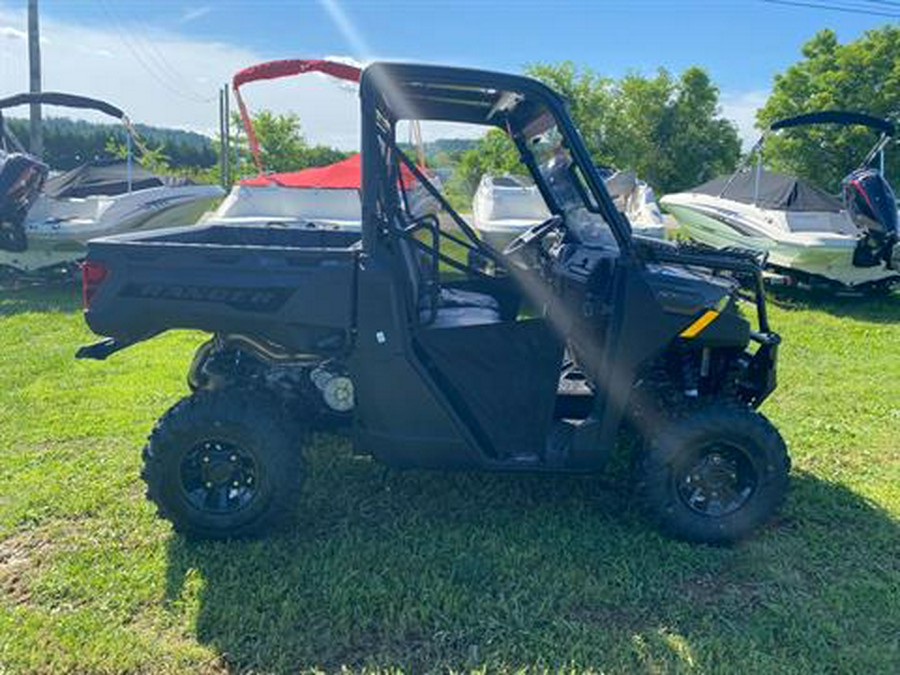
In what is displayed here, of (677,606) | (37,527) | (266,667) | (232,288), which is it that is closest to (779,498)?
(677,606)

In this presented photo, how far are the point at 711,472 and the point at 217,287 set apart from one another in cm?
219

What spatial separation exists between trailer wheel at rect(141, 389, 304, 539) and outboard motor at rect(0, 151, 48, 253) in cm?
622

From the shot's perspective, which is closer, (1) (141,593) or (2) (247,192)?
(1) (141,593)

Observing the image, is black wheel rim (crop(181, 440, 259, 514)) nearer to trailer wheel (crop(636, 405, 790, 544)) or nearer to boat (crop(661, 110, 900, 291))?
trailer wheel (crop(636, 405, 790, 544))

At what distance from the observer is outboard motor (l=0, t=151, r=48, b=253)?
→ 7621 mm

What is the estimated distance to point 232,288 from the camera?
9.27ft

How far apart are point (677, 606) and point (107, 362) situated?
455 cm

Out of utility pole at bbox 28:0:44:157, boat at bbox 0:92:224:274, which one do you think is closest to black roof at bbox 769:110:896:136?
boat at bbox 0:92:224:274

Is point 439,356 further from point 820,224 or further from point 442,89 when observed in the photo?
point 820,224

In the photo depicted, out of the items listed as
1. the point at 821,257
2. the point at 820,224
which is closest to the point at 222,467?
the point at 821,257

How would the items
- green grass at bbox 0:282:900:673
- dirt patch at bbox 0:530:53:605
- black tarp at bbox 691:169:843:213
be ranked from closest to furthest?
green grass at bbox 0:282:900:673
dirt patch at bbox 0:530:53:605
black tarp at bbox 691:169:843:213

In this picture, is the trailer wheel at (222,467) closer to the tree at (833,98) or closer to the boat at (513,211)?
the boat at (513,211)

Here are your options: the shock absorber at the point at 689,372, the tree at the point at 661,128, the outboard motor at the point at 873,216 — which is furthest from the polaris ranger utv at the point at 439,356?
the tree at the point at 661,128

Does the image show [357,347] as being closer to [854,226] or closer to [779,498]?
[779,498]
